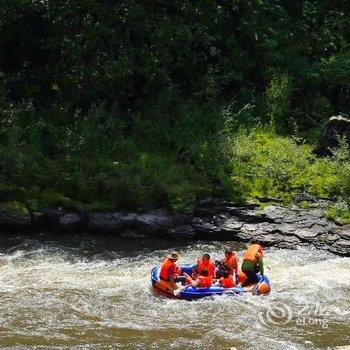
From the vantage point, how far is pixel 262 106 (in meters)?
21.3

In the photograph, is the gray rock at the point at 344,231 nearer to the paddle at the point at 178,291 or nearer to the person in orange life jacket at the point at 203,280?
the person in orange life jacket at the point at 203,280

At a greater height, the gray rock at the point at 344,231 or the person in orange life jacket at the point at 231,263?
the gray rock at the point at 344,231

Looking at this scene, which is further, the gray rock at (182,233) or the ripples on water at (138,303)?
the gray rock at (182,233)

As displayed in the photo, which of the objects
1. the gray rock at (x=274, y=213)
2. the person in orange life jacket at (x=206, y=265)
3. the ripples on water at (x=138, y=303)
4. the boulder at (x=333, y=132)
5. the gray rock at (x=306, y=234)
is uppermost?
the boulder at (x=333, y=132)

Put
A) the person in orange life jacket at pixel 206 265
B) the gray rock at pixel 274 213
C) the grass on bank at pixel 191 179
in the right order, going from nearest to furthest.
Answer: the person in orange life jacket at pixel 206 265 < the gray rock at pixel 274 213 < the grass on bank at pixel 191 179

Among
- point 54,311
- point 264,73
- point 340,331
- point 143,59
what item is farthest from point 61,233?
point 264,73

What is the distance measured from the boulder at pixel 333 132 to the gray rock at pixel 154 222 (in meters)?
5.26

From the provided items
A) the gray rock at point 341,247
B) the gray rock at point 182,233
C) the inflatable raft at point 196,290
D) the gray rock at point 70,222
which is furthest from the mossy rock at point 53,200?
the gray rock at point 341,247

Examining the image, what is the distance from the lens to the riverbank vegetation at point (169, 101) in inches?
698

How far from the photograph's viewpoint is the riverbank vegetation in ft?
58.2

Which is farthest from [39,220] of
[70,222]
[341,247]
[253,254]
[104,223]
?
[341,247]

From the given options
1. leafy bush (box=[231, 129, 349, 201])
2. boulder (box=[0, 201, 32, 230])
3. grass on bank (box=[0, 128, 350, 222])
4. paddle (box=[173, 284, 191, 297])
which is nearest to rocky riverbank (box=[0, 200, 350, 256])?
boulder (box=[0, 201, 32, 230])

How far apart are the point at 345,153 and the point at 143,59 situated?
6492 millimetres

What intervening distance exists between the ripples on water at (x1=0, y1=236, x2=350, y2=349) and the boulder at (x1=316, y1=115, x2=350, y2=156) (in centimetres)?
434
